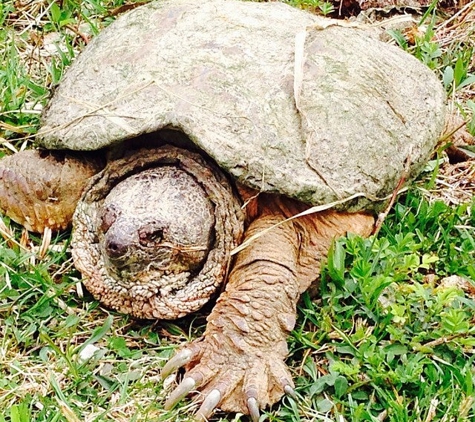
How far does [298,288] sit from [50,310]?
2.95ft

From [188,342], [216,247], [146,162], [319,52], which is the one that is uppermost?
[319,52]

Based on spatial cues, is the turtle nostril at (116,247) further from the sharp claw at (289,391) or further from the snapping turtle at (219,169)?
the sharp claw at (289,391)

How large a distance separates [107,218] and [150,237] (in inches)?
7.3

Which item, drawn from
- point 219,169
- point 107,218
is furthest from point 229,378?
point 219,169

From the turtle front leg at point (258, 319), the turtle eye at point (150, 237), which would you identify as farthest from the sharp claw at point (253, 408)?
the turtle eye at point (150, 237)

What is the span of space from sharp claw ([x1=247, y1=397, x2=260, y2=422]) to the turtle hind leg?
112 cm

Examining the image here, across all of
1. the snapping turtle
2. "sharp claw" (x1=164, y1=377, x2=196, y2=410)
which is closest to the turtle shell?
the snapping turtle

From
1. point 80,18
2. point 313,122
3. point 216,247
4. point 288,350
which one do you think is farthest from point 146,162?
point 80,18

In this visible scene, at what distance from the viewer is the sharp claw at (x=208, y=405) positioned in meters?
2.63

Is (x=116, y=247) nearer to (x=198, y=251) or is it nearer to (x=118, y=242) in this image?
(x=118, y=242)

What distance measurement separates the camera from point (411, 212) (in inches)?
138

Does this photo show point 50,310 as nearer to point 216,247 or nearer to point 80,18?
point 216,247

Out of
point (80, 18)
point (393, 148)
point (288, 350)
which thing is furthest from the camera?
point (80, 18)

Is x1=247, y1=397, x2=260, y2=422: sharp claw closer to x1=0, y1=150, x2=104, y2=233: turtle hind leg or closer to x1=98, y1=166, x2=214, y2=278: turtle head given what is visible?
x1=98, y1=166, x2=214, y2=278: turtle head
